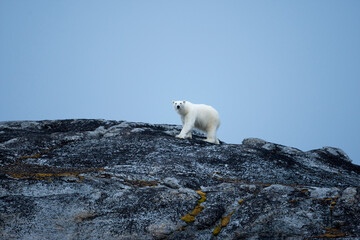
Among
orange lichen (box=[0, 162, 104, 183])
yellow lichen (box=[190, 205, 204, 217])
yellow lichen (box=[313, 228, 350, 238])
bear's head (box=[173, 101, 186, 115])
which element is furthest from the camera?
bear's head (box=[173, 101, 186, 115])

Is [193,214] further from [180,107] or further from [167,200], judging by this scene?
[180,107]

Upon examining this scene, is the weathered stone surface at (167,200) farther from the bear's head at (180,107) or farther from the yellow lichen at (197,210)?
the bear's head at (180,107)

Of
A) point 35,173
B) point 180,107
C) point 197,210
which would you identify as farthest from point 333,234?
point 180,107

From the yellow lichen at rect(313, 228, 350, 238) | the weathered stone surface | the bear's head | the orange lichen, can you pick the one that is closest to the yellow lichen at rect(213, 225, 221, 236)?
the weathered stone surface

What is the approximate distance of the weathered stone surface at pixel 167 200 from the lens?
8.98 meters

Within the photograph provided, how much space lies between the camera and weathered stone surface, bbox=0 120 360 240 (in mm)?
8984

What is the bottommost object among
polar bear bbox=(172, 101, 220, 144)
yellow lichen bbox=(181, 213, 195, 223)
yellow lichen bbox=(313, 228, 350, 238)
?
yellow lichen bbox=(181, 213, 195, 223)

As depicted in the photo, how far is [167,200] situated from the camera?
33.5 feet

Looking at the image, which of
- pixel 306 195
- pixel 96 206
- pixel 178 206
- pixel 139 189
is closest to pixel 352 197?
pixel 306 195

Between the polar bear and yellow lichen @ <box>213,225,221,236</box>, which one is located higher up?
the polar bear

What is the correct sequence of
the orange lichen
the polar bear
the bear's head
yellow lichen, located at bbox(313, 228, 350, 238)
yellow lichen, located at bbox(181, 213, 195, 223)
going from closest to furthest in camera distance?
yellow lichen, located at bbox(313, 228, 350, 238) < yellow lichen, located at bbox(181, 213, 195, 223) < the orange lichen < the bear's head < the polar bear

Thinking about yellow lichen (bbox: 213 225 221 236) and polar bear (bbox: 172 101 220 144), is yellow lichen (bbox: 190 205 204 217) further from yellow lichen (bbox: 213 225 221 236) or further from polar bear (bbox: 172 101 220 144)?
polar bear (bbox: 172 101 220 144)

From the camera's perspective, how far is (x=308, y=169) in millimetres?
17109

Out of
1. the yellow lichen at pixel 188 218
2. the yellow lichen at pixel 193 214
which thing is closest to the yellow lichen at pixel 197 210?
the yellow lichen at pixel 193 214
